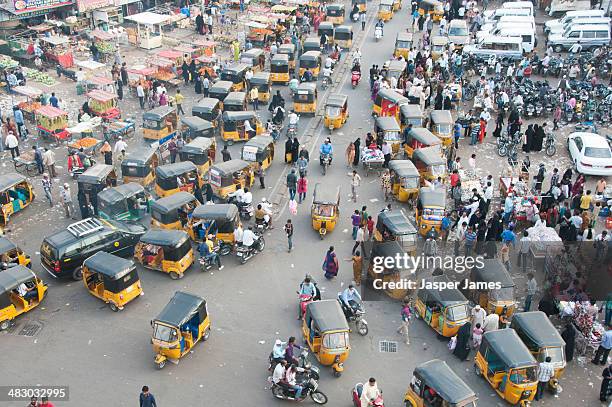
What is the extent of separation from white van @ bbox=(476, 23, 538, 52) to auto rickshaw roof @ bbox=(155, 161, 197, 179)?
2355 centimetres

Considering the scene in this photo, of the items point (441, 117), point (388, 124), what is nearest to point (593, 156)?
point (441, 117)

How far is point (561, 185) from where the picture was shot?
26.7 meters

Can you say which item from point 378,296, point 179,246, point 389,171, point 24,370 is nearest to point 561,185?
point 389,171

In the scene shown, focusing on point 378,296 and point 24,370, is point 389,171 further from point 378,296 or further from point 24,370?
point 24,370

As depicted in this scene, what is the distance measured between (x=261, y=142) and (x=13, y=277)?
1199 cm

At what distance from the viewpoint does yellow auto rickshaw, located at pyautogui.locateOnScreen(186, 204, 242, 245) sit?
23.2 meters

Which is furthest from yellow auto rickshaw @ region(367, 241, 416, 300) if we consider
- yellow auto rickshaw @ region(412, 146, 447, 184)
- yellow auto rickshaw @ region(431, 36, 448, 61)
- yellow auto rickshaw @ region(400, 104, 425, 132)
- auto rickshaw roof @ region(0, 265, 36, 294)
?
yellow auto rickshaw @ region(431, 36, 448, 61)

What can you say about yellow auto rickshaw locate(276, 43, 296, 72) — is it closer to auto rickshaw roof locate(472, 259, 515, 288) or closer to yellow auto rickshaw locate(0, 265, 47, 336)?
auto rickshaw roof locate(472, 259, 515, 288)

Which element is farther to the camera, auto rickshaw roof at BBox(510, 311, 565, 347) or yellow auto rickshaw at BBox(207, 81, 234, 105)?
yellow auto rickshaw at BBox(207, 81, 234, 105)

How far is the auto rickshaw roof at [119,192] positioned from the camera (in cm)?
2432

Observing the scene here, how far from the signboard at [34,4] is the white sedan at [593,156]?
32396 mm

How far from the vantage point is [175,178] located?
2605 cm

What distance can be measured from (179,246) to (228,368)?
4.83 m

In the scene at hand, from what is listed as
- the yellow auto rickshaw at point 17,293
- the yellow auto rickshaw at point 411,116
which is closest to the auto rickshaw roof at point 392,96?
the yellow auto rickshaw at point 411,116
